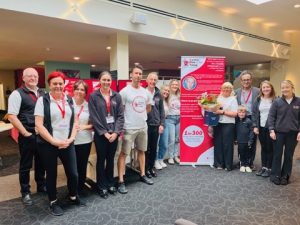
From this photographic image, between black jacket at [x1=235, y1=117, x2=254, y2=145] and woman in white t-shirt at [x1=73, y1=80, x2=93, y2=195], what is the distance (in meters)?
2.31

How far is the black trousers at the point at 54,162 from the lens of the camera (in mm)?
2332

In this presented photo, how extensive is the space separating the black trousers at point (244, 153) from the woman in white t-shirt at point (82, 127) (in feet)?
7.80

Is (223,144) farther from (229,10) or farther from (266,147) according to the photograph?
(229,10)

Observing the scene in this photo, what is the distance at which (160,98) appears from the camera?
3.46 metres

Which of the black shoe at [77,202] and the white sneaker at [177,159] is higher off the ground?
the white sneaker at [177,159]

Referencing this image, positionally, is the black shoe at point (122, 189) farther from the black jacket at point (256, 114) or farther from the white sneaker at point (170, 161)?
the black jacket at point (256, 114)

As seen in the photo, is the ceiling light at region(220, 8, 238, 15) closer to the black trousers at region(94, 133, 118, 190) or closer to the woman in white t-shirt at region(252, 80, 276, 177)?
the woman in white t-shirt at region(252, 80, 276, 177)

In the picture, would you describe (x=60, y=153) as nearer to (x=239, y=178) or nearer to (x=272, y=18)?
(x=239, y=178)

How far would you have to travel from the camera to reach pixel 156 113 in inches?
133

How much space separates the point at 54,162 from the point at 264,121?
2.86 meters

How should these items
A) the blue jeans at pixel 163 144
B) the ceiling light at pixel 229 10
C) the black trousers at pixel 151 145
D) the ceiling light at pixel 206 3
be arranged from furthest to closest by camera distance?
the ceiling light at pixel 229 10, the ceiling light at pixel 206 3, the blue jeans at pixel 163 144, the black trousers at pixel 151 145

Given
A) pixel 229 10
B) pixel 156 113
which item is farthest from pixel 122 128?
pixel 229 10

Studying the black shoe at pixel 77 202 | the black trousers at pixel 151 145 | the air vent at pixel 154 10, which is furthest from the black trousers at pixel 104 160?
the air vent at pixel 154 10

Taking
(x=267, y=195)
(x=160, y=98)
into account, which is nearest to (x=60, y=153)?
(x=160, y=98)
